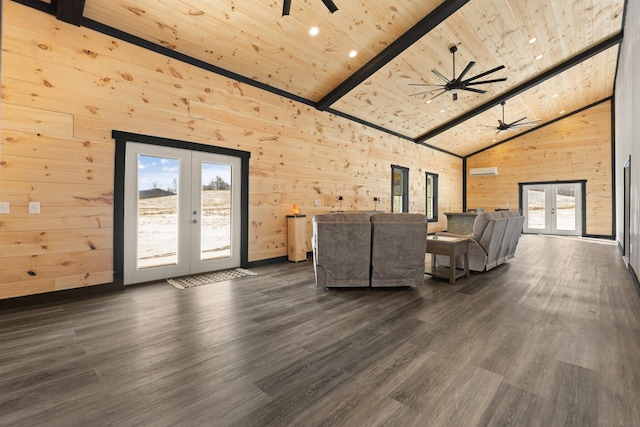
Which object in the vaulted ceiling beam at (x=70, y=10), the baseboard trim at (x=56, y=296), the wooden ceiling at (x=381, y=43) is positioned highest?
the wooden ceiling at (x=381, y=43)

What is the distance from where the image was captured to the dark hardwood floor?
1895mm

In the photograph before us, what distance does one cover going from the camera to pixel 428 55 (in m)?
5.83

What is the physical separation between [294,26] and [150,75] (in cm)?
217

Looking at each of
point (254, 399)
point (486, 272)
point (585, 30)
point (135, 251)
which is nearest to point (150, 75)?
point (135, 251)

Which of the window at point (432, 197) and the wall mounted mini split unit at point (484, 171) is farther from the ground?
the wall mounted mini split unit at point (484, 171)

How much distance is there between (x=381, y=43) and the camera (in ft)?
17.5

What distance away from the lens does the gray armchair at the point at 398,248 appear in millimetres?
4023

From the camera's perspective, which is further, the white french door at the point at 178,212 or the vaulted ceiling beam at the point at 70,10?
the white french door at the point at 178,212

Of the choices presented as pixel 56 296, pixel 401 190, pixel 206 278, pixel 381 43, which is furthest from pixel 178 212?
pixel 401 190

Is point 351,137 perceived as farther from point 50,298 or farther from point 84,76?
point 50,298

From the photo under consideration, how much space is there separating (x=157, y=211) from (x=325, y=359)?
3.46 metres

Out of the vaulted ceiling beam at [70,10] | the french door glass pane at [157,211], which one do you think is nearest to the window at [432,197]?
the french door glass pane at [157,211]

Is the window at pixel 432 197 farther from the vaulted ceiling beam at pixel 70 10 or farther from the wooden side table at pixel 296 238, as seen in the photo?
the vaulted ceiling beam at pixel 70 10

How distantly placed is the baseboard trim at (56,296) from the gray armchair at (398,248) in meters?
3.46
